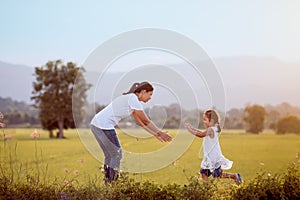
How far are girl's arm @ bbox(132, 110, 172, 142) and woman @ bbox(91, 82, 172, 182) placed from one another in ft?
0.10

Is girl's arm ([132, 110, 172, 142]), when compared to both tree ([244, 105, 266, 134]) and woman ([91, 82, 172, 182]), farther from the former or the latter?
tree ([244, 105, 266, 134])

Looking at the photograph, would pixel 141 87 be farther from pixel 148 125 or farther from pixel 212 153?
pixel 212 153

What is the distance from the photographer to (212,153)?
760 cm

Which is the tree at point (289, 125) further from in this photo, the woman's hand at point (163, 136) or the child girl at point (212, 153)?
the woman's hand at point (163, 136)

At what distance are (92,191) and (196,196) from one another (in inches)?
46.3

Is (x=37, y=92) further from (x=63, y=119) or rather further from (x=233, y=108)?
(x=233, y=108)

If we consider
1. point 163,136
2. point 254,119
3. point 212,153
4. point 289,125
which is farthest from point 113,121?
point 254,119

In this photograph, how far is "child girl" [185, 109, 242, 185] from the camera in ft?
24.4

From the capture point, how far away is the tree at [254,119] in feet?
120

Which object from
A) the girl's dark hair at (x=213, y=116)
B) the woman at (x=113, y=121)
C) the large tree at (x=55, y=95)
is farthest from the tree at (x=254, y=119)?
the woman at (x=113, y=121)

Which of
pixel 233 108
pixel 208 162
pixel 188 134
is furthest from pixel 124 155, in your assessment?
pixel 233 108

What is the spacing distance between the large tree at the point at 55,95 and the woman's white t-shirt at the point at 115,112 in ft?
97.5

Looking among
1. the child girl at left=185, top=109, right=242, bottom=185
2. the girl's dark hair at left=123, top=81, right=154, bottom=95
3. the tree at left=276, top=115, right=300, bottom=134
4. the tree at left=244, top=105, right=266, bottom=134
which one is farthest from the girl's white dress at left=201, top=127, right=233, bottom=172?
the tree at left=244, top=105, right=266, bottom=134

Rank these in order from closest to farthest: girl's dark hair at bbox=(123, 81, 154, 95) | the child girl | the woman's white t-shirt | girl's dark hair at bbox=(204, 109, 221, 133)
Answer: the woman's white t-shirt
girl's dark hair at bbox=(123, 81, 154, 95)
the child girl
girl's dark hair at bbox=(204, 109, 221, 133)
